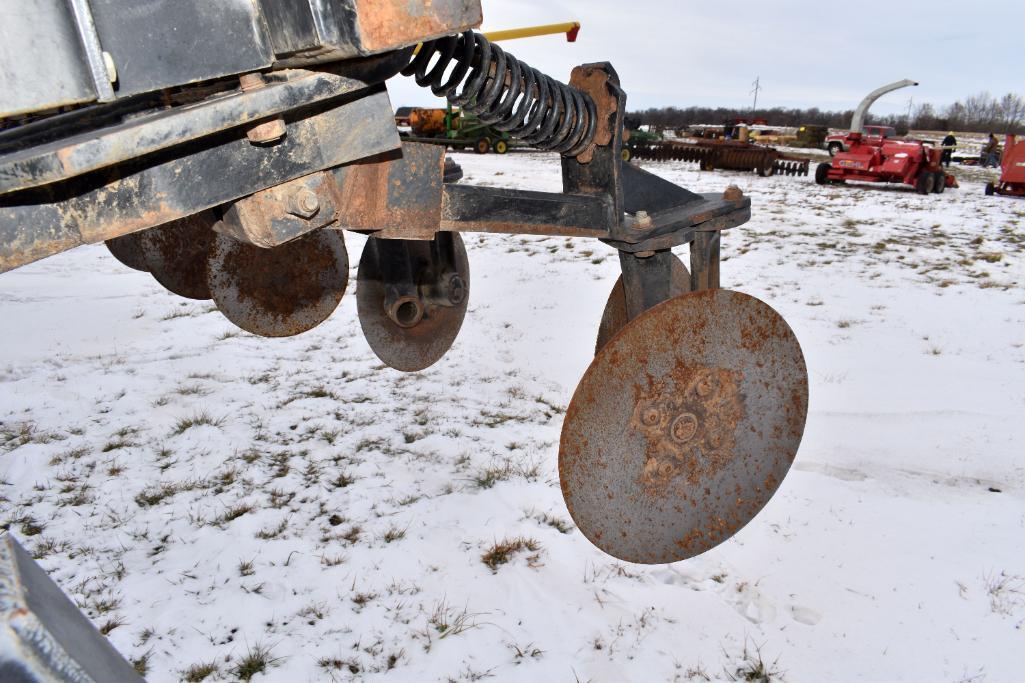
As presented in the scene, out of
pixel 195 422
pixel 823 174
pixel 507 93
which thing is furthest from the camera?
pixel 823 174

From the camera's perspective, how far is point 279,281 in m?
2.85

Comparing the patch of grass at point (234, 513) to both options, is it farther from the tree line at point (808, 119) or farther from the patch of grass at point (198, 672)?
the tree line at point (808, 119)

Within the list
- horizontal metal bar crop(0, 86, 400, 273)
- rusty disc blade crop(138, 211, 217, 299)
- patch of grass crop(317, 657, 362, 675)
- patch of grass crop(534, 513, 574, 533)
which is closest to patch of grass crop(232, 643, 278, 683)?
patch of grass crop(317, 657, 362, 675)

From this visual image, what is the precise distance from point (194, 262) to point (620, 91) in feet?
6.61

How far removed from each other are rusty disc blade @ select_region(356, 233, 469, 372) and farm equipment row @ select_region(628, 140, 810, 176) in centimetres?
1198

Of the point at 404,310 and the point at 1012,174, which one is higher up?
the point at 404,310

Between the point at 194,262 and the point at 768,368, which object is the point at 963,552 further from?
the point at 194,262

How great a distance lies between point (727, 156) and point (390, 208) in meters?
13.9

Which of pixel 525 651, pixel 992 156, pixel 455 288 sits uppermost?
pixel 455 288

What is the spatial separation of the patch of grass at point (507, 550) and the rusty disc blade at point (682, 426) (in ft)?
3.52

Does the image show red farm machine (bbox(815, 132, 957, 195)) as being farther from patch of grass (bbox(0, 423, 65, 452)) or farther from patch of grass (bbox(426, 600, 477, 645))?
patch of grass (bbox(0, 423, 65, 452))

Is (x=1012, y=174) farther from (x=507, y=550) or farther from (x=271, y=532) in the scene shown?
(x=271, y=532)

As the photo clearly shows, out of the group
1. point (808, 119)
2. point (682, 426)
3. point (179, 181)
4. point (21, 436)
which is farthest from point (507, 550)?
point (808, 119)

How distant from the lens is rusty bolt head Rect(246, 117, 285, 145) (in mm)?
865
